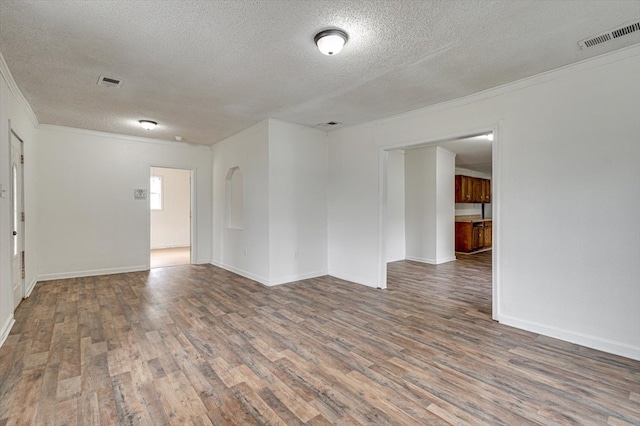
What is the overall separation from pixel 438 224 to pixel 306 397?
5.80m

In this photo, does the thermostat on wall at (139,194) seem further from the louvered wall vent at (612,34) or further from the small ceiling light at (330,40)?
the louvered wall vent at (612,34)

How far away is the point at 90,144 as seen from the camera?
5598 millimetres

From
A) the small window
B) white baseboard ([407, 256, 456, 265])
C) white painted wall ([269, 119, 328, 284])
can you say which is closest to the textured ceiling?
white painted wall ([269, 119, 328, 284])

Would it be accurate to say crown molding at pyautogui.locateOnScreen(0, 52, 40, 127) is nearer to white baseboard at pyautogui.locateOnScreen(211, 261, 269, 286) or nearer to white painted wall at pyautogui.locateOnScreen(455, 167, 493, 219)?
white baseboard at pyautogui.locateOnScreen(211, 261, 269, 286)

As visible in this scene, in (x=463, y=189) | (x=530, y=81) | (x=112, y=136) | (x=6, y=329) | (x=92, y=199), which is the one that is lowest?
(x=6, y=329)

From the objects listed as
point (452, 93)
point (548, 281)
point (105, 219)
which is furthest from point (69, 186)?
point (548, 281)

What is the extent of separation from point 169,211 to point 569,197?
978 cm

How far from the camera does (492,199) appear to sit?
144 inches

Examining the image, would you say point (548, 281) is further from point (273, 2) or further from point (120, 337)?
point (120, 337)

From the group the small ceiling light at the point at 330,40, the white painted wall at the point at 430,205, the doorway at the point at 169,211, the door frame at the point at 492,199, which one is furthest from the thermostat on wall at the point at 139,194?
the white painted wall at the point at 430,205

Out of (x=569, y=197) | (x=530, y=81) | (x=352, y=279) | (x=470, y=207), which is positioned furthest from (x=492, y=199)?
(x=470, y=207)

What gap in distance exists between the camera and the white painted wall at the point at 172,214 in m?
9.35

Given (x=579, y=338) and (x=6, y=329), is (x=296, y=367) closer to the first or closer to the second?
(x=579, y=338)

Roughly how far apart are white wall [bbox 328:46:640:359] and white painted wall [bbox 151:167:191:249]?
8485 mm
